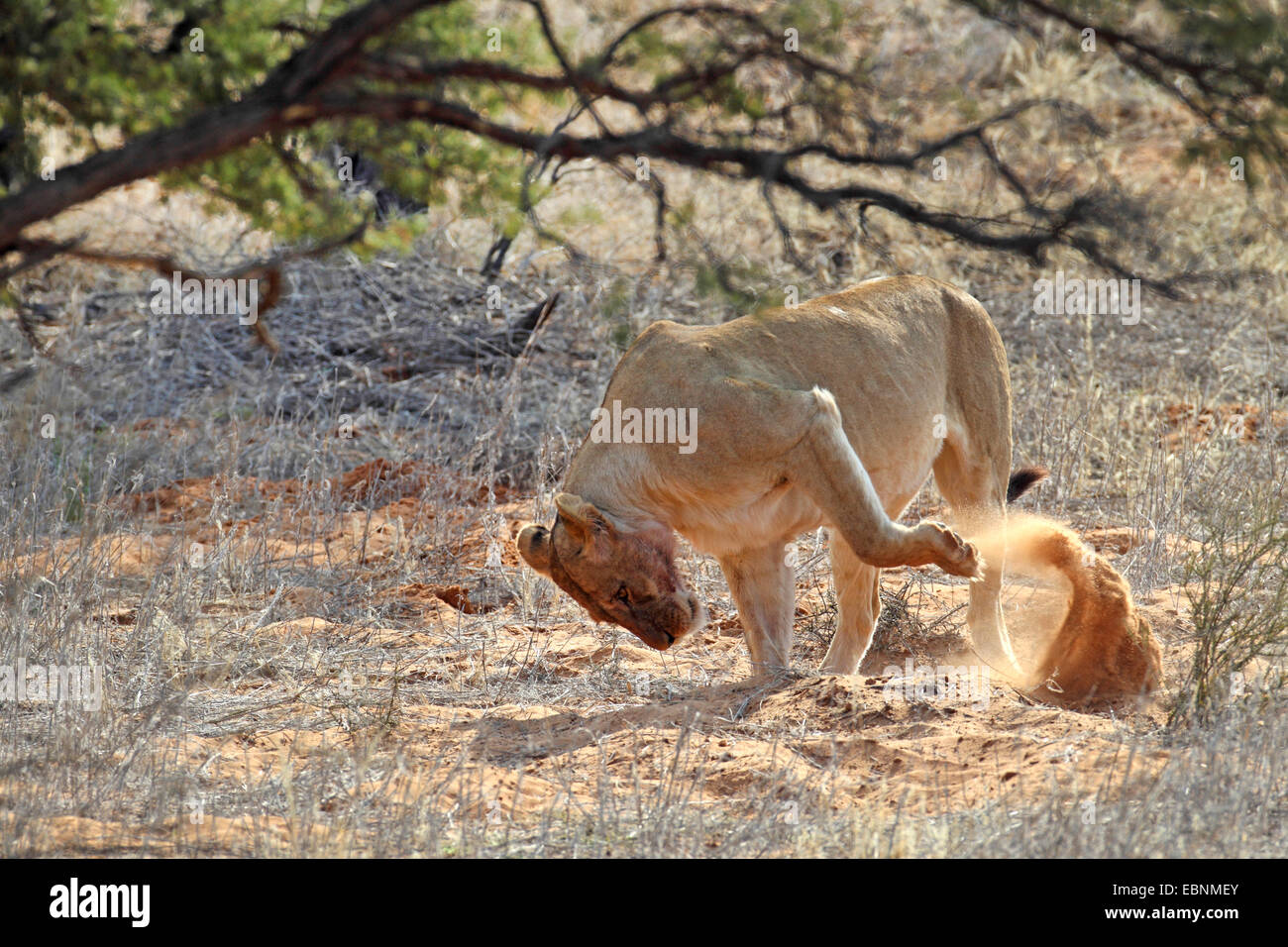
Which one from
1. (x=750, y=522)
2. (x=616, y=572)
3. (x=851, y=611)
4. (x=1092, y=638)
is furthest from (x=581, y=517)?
(x=1092, y=638)

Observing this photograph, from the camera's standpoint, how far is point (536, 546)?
5.38 metres

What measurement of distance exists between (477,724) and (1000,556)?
2.88 meters

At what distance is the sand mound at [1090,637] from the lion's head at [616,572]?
1.81 metres

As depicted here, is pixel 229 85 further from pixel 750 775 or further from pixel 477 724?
pixel 750 775

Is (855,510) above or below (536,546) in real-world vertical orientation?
above

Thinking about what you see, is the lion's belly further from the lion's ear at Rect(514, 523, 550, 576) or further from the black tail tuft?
the black tail tuft

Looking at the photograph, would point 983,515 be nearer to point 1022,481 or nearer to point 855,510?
point 1022,481

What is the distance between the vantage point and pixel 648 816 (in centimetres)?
436

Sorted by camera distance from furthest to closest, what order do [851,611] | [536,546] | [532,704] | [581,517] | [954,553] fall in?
[851,611] → [532,704] → [536,546] → [954,553] → [581,517]

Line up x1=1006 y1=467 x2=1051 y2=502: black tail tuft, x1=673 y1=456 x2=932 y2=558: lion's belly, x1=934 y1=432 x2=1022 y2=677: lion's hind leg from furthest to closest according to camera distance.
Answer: x1=1006 y1=467 x2=1051 y2=502: black tail tuft, x1=934 y1=432 x2=1022 y2=677: lion's hind leg, x1=673 y1=456 x2=932 y2=558: lion's belly

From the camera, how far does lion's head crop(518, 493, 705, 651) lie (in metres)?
5.21

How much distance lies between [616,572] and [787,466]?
80 centimetres

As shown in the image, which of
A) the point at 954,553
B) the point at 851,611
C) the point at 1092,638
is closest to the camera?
the point at 954,553

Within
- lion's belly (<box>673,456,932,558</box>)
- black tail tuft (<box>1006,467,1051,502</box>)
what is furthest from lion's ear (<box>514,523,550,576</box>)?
black tail tuft (<box>1006,467,1051,502</box>)
